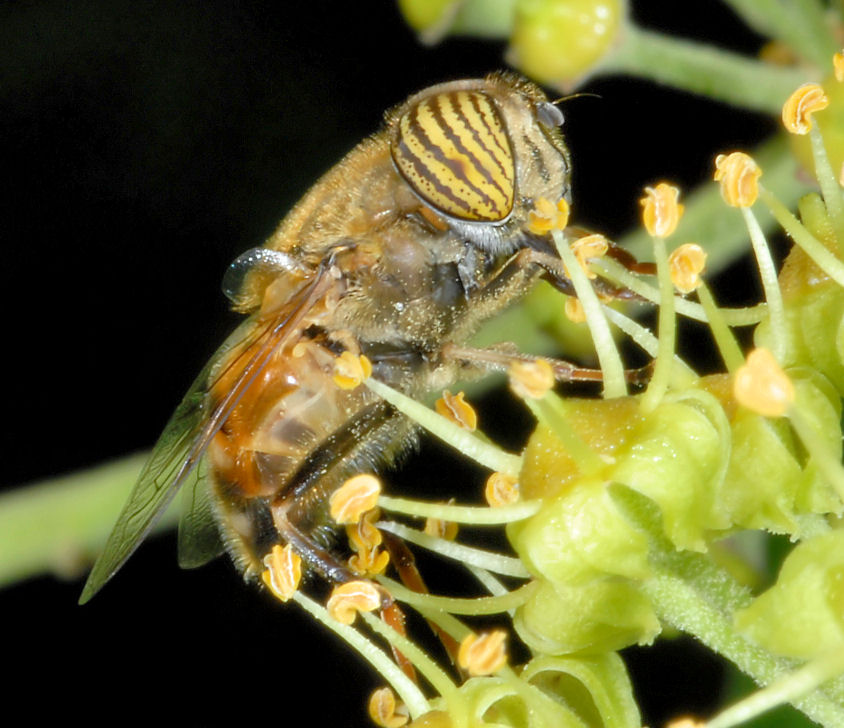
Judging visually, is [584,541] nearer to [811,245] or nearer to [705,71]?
[811,245]

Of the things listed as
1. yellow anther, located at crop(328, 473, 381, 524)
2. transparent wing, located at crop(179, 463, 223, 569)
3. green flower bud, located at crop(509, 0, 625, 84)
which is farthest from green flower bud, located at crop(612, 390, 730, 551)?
green flower bud, located at crop(509, 0, 625, 84)

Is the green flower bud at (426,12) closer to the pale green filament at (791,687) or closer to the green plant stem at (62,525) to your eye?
the green plant stem at (62,525)

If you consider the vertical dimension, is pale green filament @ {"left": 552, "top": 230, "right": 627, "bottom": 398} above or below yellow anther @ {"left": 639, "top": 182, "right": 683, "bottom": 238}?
below

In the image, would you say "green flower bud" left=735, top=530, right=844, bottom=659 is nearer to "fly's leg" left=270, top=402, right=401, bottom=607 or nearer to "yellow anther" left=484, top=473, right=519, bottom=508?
"yellow anther" left=484, top=473, right=519, bottom=508

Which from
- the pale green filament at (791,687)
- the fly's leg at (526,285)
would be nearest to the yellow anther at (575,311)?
the fly's leg at (526,285)

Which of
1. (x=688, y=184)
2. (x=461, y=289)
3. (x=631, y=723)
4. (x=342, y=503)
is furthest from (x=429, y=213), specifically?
(x=688, y=184)

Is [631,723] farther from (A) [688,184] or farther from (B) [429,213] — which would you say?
(A) [688,184]
